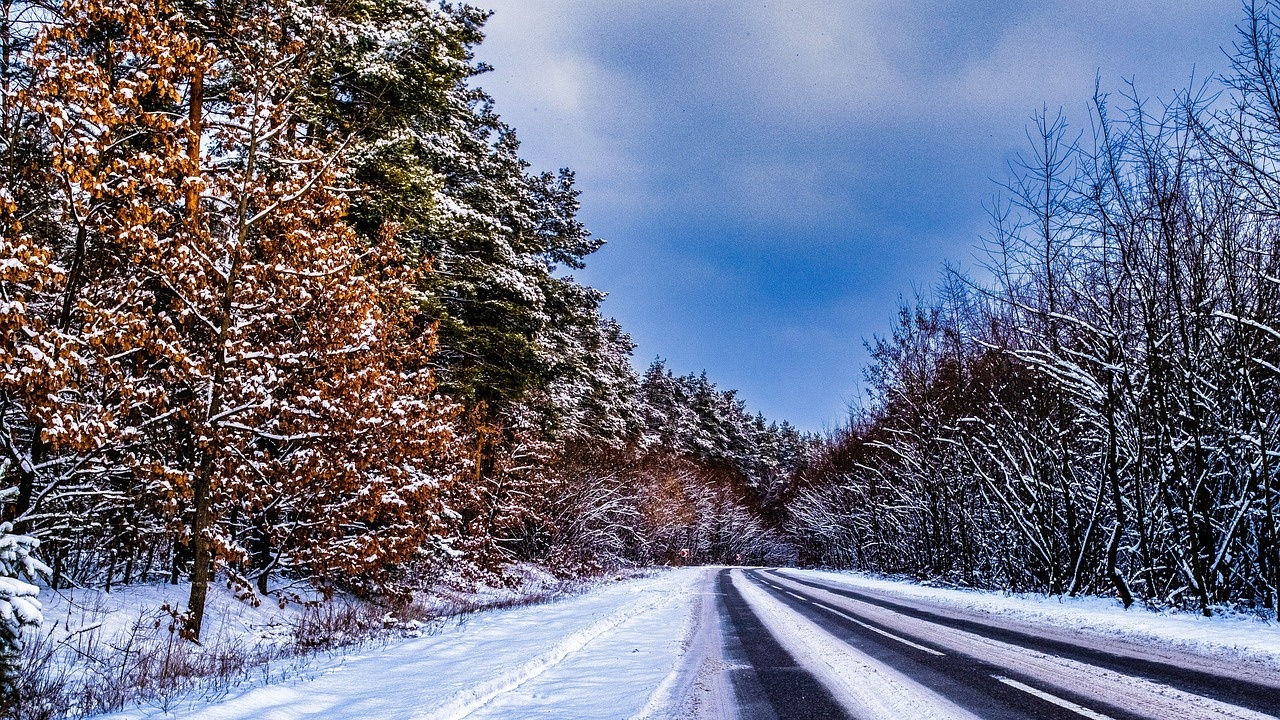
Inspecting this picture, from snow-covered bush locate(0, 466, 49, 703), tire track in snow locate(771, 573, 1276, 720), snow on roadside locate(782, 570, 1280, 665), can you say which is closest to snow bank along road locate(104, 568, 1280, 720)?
tire track in snow locate(771, 573, 1276, 720)

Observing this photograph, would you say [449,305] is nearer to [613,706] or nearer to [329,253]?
[329,253]

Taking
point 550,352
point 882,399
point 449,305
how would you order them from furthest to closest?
point 882,399
point 550,352
point 449,305

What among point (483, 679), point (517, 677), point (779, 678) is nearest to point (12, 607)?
point (483, 679)

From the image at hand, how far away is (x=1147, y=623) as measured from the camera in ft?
32.6

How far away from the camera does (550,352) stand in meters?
23.0

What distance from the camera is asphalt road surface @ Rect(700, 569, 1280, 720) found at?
5078mm

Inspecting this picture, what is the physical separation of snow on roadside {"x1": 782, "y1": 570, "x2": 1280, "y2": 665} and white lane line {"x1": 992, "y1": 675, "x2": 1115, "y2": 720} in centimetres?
275

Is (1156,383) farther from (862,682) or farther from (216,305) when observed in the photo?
(216,305)

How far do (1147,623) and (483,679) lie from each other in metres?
9.54

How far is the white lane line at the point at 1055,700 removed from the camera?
479cm

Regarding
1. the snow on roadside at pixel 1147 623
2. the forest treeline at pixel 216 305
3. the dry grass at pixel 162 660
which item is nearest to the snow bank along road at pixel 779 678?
the snow on roadside at pixel 1147 623

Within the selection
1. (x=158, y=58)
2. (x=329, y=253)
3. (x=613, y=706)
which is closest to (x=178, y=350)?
(x=329, y=253)

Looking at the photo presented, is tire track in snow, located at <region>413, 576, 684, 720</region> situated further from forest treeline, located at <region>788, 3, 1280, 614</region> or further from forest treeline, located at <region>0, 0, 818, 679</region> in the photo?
forest treeline, located at <region>788, 3, 1280, 614</region>

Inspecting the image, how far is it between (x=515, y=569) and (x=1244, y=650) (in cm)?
2051
